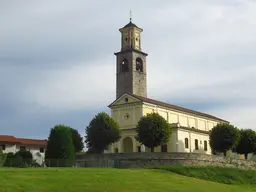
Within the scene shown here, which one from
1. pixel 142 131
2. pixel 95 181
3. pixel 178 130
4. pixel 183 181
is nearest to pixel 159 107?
pixel 178 130

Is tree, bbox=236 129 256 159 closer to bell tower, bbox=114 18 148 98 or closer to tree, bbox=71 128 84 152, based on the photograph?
bell tower, bbox=114 18 148 98

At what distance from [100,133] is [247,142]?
29.7 meters

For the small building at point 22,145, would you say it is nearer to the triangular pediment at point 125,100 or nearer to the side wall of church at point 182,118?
the triangular pediment at point 125,100

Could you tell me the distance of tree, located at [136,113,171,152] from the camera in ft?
205

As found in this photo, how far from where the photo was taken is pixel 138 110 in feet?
243

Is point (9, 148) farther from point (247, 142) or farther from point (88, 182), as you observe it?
point (88, 182)

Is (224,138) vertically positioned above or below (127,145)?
above

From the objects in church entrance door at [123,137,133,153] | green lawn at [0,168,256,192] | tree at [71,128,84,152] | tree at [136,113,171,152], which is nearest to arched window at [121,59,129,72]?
church entrance door at [123,137,133,153]

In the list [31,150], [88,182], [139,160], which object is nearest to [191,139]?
[139,160]

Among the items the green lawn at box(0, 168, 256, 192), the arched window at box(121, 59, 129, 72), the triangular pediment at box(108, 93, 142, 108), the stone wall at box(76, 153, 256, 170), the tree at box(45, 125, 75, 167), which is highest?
the arched window at box(121, 59, 129, 72)

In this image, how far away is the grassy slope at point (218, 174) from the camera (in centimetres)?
5095

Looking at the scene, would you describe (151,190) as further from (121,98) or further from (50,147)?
(121,98)

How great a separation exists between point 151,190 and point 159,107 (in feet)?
145

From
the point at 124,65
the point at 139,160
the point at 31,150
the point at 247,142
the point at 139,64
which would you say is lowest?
the point at 139,160
